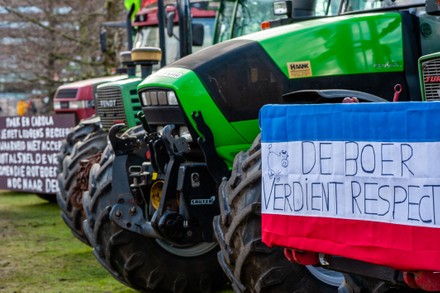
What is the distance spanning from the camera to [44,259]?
9.73 meters

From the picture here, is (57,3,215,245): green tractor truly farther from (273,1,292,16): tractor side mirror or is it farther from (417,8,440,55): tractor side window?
(417,8,440,55): tractor side window

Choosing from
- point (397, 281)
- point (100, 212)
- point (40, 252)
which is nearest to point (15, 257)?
point (40, 252)

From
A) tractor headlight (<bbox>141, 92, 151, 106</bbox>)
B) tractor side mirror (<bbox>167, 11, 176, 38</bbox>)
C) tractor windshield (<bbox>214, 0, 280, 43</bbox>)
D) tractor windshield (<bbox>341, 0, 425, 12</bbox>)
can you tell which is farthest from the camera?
tractor side mirror (<bbox>167, 11, 176, 38</bbox>)

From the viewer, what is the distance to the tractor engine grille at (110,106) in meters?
10.3

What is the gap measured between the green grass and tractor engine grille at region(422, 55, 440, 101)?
10.6ft

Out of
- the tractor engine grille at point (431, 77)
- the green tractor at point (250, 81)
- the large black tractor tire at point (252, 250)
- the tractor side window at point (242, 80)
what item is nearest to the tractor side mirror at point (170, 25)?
the green tractor at point (250, 81)

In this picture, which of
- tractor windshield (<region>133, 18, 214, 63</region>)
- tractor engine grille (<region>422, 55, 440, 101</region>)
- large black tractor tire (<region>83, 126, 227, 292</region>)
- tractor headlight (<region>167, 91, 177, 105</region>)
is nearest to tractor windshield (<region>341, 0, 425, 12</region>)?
tractor engine grille (<region>422, 55, 440, 101</region>)

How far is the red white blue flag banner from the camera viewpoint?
4.13 m

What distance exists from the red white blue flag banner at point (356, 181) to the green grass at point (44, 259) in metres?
3.49

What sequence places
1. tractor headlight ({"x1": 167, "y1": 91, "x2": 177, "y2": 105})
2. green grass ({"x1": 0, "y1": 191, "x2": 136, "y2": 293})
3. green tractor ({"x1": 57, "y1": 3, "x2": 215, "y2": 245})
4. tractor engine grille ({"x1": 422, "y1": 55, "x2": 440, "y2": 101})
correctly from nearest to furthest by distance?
tractor engine grille ({"x1": 422, "y1": 55, "x2": 440, "y2": 101}), tractor headlight ({"x1": 167, "y1": 91, "x2": 177, "y2": 105}), green grass ({"x1": 0, "y1": 191, "x2": 136, "y2": 293}), green tractor ({"x1": 57, "y1": 3, "x2": 215, "y2": 245})

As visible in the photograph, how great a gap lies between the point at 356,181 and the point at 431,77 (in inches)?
69.6

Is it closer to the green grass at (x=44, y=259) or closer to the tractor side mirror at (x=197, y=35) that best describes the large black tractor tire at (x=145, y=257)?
the green grass at (x=44, y=259)

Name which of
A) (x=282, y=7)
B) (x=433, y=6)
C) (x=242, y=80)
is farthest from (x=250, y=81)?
(x=433, y=6)

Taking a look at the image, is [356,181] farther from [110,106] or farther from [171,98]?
[110,106]
